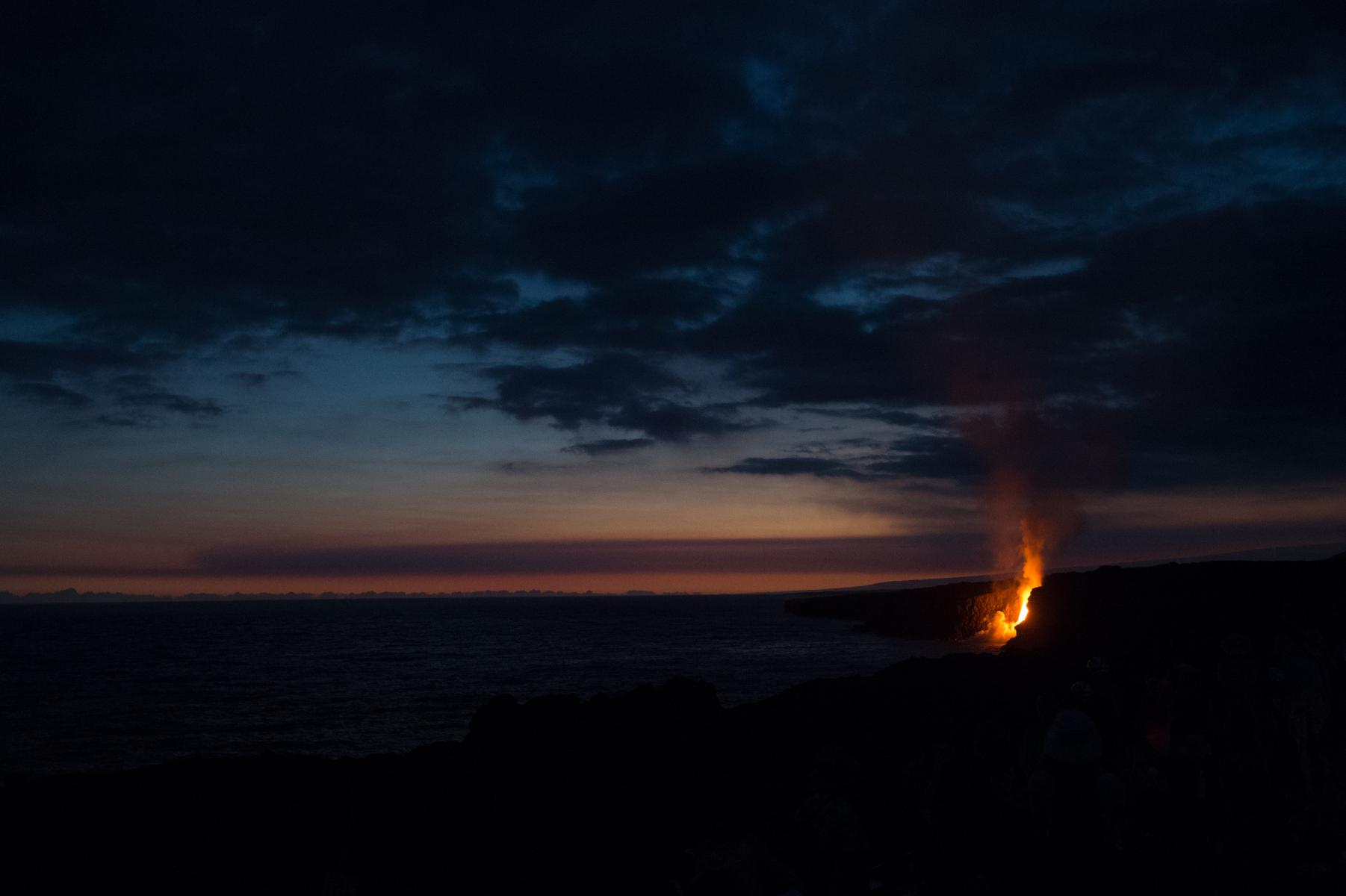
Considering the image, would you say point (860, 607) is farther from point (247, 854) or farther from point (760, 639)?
point (247, 854)

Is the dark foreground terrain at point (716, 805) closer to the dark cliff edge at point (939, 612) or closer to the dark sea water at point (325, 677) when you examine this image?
the dark sea water at point (325, 677)

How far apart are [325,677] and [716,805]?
5536 centimetres

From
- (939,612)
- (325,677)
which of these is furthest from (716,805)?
(939,612)

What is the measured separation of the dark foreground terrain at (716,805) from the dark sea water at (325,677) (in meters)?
18.9

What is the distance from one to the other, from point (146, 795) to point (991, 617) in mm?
109258

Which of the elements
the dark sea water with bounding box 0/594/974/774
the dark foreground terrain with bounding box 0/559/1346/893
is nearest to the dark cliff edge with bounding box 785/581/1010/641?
the dark sea water with bounding box 0/594/974/774

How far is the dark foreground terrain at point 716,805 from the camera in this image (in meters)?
15.1

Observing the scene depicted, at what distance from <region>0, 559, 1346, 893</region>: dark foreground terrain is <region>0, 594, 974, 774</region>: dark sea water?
1888 centimetres

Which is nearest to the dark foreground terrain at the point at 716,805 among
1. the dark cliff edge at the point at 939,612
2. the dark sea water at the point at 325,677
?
the dark sea water at the point at 325,677

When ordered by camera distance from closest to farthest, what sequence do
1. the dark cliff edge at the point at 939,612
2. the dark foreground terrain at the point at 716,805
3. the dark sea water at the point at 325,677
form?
the dark foreground terrain at the point at 716,805, the dark sea water at the point at 325,677, the dark cliff edge at the point at 939,612

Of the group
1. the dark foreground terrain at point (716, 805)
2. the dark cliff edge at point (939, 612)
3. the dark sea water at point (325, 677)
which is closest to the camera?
the dark foreground terrain at point (716, 805)

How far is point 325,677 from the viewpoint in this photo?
66.2m

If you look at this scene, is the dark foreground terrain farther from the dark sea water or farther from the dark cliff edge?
the dark cliff edge

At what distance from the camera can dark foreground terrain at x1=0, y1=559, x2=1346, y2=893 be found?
15094mm
